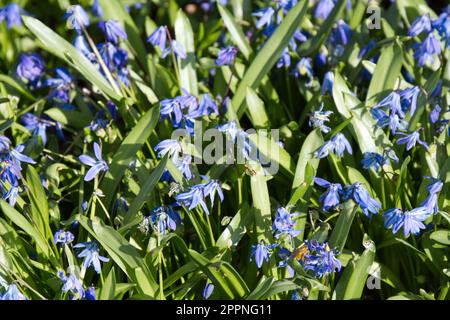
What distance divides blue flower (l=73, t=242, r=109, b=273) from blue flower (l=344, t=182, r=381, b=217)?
1080mm

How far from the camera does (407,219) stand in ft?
9.62

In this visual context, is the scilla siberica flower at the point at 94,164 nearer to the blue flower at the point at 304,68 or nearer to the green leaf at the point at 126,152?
the green leaf at the point at 126,152

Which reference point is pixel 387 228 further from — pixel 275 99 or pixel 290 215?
pixel 275 99

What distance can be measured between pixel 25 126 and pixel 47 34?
553mm

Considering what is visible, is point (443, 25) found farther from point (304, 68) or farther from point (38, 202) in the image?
point (38, 202)

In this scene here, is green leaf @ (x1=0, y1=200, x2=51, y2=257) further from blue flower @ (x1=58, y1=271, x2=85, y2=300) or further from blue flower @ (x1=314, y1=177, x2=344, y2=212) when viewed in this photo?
blue flower @ (x1=314, y1=177, x2=344, y2=212)

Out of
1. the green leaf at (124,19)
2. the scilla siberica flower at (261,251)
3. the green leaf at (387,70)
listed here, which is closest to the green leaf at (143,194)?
the scilla siberica flower at (261,251)

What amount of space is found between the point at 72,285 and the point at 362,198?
1.23 m

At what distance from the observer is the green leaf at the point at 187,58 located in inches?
158

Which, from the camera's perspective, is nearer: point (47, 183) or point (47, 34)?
point (47, 183)

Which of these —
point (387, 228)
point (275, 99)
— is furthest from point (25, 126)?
point (387, 228)

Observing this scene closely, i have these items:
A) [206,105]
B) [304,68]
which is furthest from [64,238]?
[304,68]

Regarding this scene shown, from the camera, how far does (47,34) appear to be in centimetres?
380

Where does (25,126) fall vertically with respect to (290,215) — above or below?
above
